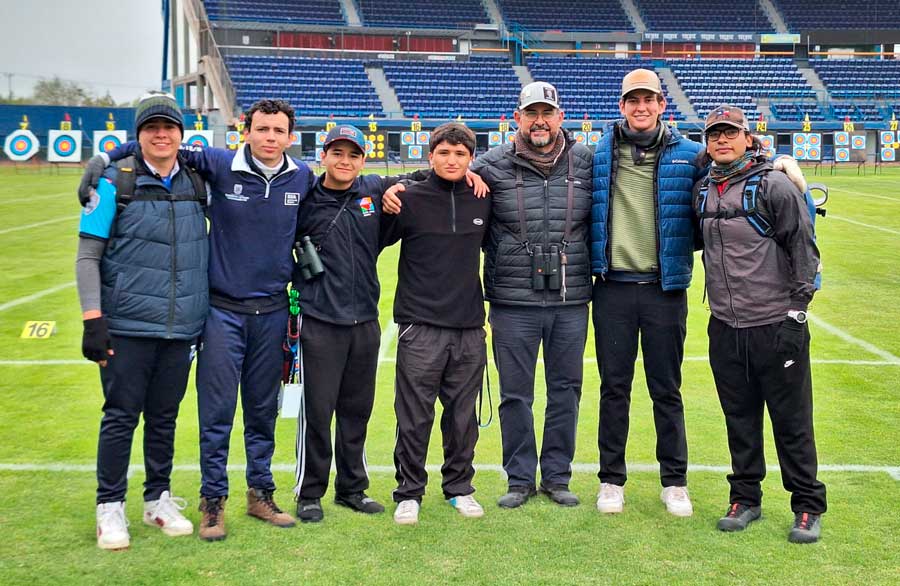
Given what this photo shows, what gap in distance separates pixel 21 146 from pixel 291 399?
29163mm

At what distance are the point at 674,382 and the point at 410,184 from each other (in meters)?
1.59

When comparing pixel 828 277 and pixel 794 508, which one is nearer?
pixel 794 508

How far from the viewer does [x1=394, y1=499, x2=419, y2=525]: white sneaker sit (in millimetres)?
4207

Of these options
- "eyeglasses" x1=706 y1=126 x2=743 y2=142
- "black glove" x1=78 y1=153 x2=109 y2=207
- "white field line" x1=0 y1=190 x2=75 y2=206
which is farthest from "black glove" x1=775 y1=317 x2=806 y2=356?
"white field line" x1=0 y1=190 x2=75 y2=206

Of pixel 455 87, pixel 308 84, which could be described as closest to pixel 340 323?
pixel 308 84

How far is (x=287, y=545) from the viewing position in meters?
3.92

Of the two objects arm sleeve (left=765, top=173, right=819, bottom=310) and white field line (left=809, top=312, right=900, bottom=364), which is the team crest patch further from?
white field line (left=809, top=312, right=900, bottom=364)

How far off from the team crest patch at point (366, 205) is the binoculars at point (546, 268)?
805 millimetres

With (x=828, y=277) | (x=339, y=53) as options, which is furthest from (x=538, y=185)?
(x=339, y=53)

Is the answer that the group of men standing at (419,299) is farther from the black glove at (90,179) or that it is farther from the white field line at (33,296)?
the white field line at (33,296)

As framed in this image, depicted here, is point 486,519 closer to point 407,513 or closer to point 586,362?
point 407,513

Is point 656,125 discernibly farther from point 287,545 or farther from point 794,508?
point 287,545

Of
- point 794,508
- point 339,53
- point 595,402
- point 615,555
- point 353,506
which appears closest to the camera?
point 615,555

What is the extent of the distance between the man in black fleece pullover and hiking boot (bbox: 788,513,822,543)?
1.38 metres
